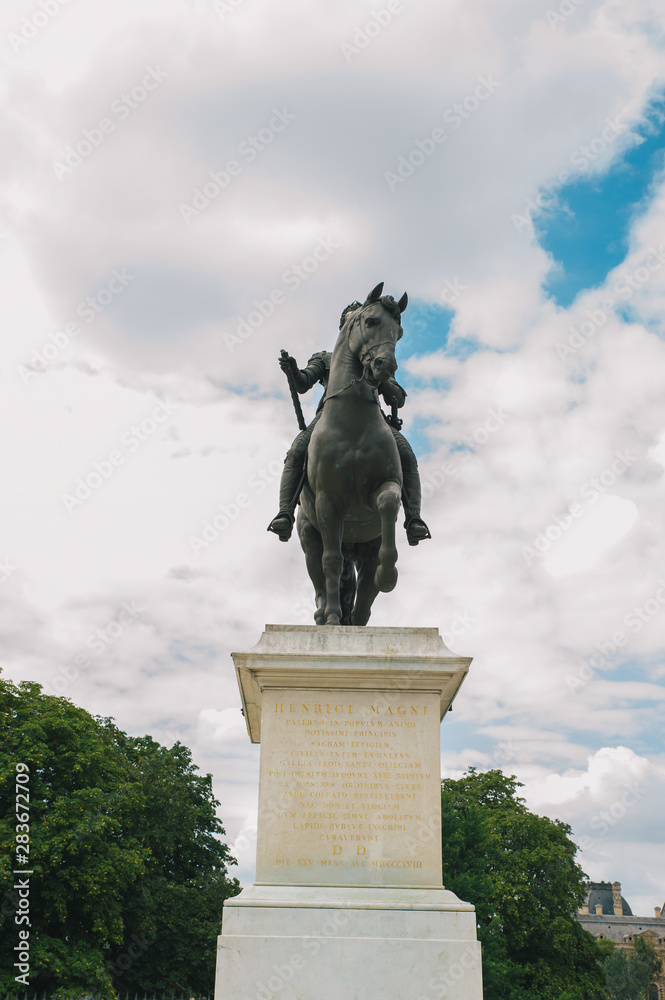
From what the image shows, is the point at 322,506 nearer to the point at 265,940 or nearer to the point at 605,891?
the point at 265,940

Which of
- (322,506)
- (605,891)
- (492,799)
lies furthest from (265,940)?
(605,891)

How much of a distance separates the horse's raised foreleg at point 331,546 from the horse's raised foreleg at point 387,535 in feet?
1.68

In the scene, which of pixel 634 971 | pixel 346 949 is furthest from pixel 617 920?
pixel 346 949

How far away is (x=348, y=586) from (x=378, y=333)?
3147 millimetres

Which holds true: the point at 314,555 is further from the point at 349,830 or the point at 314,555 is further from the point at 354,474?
the point at 349,830

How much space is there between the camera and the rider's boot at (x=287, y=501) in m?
9.79

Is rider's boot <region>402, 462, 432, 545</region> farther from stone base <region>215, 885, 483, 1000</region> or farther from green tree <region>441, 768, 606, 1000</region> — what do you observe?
green tree <region>441, 768, 606, 1000</region>

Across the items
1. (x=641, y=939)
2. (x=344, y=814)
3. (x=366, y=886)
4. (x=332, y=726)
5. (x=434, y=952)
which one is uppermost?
(x=332, y=726)

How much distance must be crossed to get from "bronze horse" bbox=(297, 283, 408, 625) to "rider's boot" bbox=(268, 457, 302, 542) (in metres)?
0.26

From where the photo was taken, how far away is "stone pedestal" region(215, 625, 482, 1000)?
22.6 ft

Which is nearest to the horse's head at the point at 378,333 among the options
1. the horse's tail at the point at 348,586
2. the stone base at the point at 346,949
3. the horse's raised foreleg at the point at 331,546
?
the horse's raised foreleg at the point at 331,546

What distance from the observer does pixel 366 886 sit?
740 centimetres

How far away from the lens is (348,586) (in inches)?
408

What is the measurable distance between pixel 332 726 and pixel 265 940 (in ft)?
5.95
